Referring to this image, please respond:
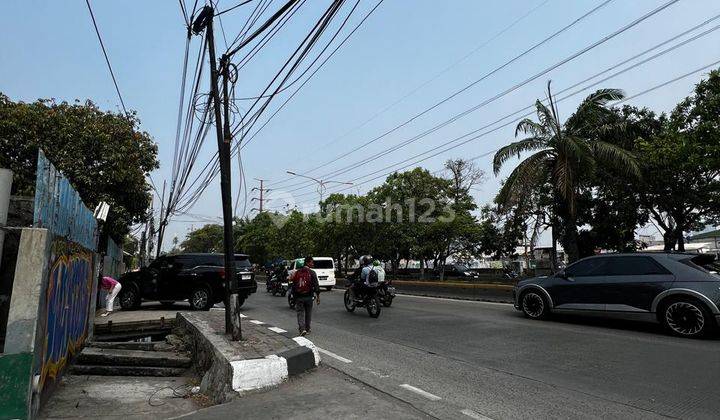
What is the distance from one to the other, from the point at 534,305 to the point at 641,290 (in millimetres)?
2582

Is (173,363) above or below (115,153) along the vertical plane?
below

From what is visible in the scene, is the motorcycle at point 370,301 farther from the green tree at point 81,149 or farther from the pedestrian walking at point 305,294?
the green tree at point 81,149

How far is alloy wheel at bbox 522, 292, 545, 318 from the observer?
11539 mm

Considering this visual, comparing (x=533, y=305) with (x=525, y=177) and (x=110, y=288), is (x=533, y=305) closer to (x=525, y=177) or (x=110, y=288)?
(x=525, y=177)

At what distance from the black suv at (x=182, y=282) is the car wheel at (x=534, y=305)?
330 inches

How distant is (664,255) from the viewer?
389 inches

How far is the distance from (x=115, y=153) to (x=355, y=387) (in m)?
14.8

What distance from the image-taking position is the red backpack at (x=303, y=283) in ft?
32.1

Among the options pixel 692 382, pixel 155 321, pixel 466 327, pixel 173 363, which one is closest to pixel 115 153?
pixel 155 321

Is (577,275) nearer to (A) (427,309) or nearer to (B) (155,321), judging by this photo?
(A) (427,309)

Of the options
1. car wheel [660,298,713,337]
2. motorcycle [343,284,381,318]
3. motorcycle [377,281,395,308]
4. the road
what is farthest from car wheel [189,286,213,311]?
car wheel [660,298,713,337]

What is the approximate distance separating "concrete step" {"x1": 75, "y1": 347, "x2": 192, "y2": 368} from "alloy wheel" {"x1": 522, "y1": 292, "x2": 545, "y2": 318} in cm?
780

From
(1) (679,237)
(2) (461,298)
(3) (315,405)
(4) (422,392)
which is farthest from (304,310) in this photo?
(1) (679,237)

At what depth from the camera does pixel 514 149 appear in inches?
707
